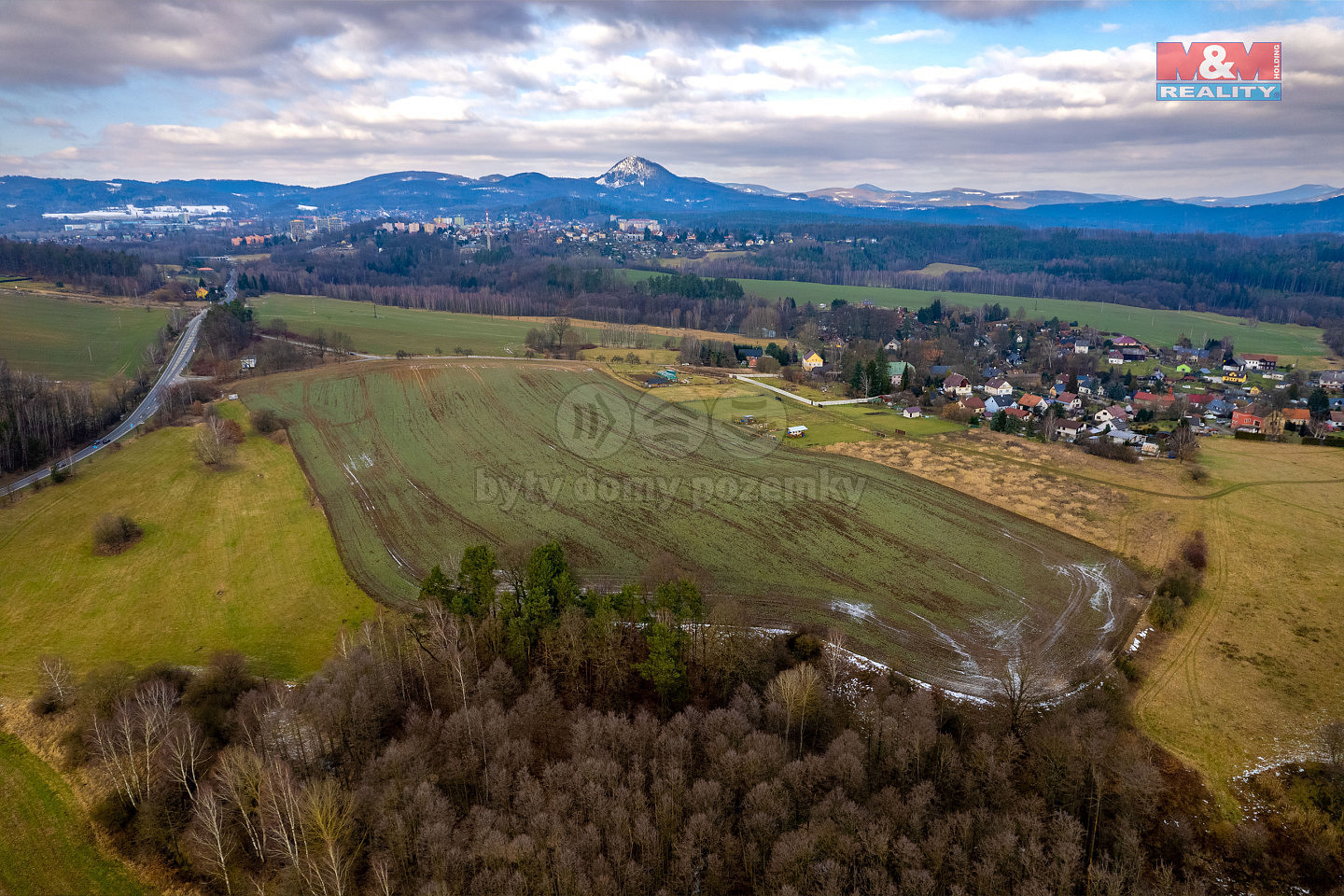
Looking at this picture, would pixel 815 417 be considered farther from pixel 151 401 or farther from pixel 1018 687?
pixel 151 401

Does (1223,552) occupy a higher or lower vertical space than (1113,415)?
lower

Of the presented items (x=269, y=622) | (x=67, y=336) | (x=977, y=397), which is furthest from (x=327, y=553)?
(x=67, y=336)

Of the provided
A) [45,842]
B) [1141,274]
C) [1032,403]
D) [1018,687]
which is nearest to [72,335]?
[45,842]

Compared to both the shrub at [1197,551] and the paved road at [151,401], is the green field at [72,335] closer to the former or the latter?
the paved road at [151,401]

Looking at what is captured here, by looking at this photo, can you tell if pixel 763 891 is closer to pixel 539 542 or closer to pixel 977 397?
pixel 539 542

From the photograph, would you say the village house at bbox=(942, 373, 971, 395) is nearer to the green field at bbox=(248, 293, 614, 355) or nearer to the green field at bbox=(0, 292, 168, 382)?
the green field at bbox=(248, 293, 614, 355)
